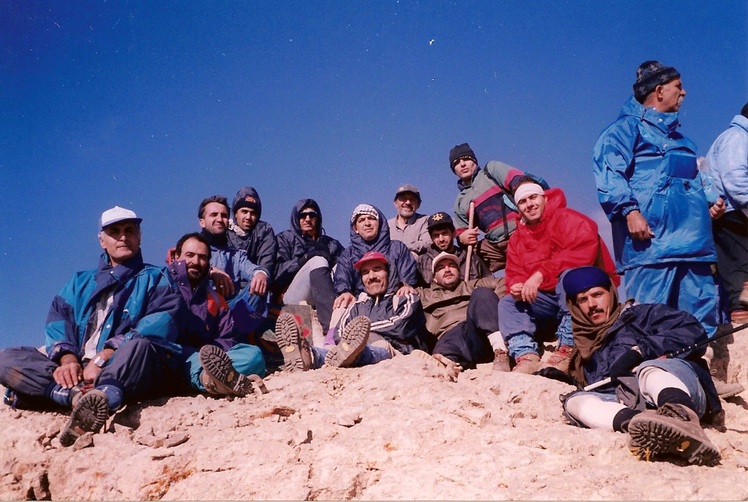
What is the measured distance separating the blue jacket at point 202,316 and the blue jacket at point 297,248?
5.83ft

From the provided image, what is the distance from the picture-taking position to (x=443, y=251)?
25.7 feet

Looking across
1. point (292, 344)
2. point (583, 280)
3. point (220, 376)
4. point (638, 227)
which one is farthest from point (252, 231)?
point (638, 227)

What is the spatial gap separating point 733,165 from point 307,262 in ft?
16.3

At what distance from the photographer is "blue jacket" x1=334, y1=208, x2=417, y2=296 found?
7.59m

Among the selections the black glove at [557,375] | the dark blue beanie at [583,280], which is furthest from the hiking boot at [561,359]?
the dark blue beanie at [583,280]

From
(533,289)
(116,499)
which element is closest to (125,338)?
(116,499)

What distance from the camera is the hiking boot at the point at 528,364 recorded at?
232 inches

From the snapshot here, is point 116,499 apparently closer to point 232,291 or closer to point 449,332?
point 232,291

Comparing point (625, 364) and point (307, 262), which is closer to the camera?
point (625, 364)

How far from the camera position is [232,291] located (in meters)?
7.04

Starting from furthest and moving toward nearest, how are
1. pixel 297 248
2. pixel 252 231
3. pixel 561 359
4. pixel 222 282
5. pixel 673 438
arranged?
pixel 297 248 < pixel 252 231 < pixel 222 282 < pixel 561 359 < pixel 673 438

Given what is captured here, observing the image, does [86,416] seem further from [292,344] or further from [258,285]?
[258,285]

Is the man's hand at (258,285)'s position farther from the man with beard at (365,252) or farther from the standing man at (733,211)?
the standing man at (733,211)

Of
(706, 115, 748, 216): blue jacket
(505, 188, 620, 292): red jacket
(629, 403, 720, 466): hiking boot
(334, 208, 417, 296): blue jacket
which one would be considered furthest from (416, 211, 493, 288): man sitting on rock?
(629, 403, 720, 466): hiking boot
